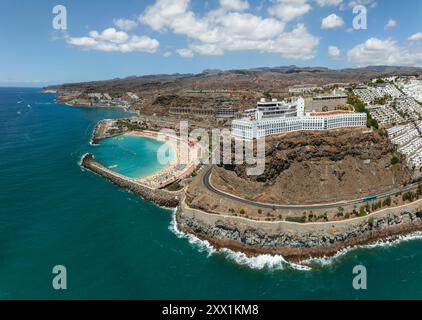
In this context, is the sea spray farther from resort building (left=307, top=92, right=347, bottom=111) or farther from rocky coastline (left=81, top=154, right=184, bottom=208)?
resort building (left=307, top=92, right=347, bottom=111)

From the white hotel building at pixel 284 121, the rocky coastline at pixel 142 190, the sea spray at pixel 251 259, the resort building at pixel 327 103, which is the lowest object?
the sea spray at pixel 251 259

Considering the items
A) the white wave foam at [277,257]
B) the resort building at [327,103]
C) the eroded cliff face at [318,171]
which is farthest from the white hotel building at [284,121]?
the white wave foam at [277,257]

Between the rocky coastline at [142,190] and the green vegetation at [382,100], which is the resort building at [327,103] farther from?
the rocky coastline at [142,190]

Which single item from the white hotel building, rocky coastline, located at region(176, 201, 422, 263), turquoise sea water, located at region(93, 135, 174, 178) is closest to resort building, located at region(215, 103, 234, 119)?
turquoise sea water, located at region(93, 135, 174, 178)

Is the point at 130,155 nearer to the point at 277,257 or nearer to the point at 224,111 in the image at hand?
the point at 224,111

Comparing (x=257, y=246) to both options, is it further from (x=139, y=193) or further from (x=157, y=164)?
(x=157, y=164)

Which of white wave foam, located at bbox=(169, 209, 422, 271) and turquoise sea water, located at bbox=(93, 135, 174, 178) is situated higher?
turquoise sea water, located at bbox=(93, 135, 174, 178)
